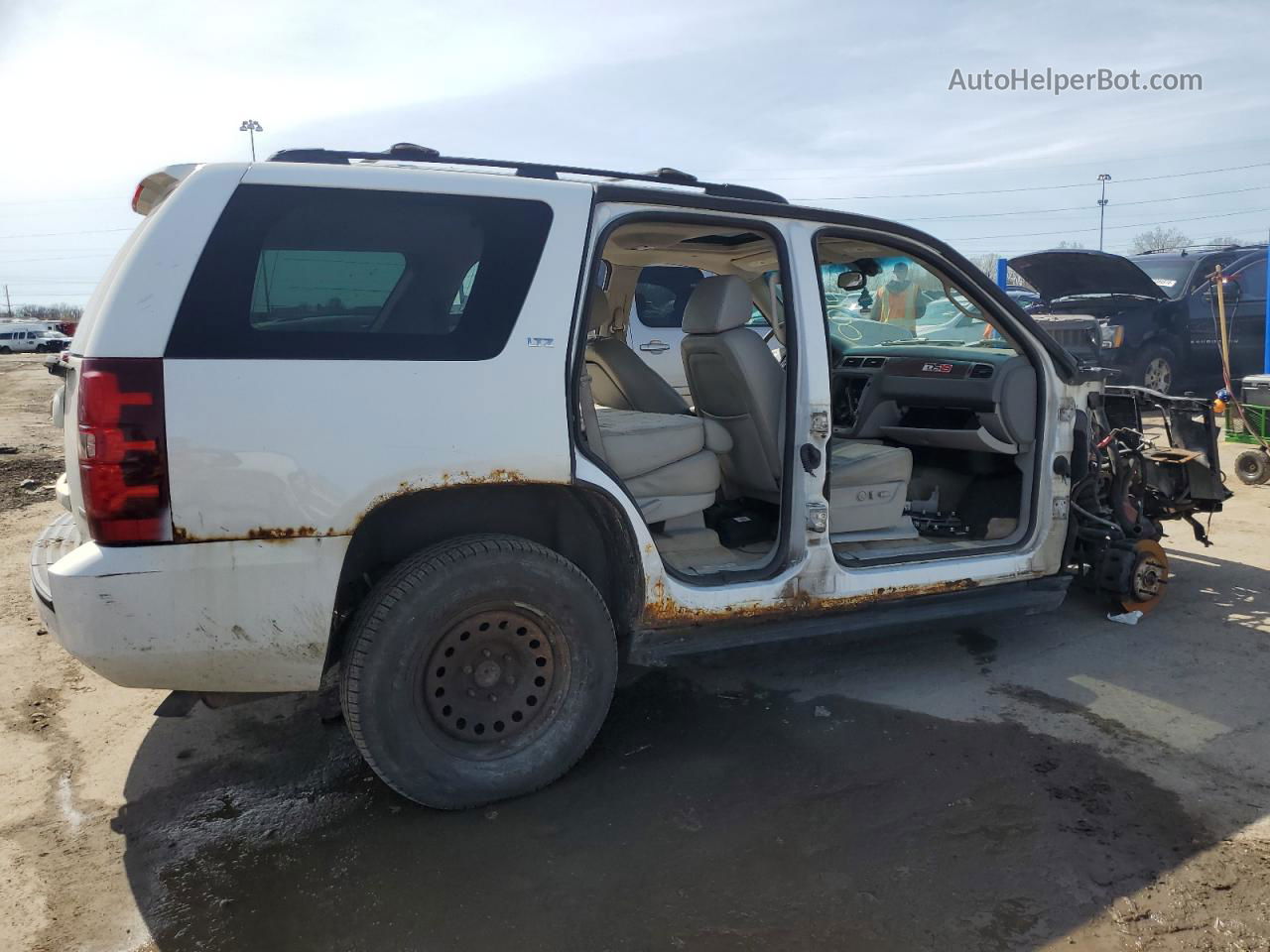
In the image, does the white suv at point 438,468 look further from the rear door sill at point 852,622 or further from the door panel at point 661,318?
the door panel at point 661,318

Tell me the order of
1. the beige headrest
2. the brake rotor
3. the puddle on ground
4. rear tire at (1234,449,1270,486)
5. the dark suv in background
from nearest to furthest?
the puddle on ground
the beige headrest
the brake rotor
rear tire at (1234,449,1270,486)
the dark suv in background

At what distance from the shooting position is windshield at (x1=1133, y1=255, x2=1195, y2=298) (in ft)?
39.5

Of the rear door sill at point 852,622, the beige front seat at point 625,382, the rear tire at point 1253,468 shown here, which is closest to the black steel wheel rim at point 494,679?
the rear door sill at point 852,622

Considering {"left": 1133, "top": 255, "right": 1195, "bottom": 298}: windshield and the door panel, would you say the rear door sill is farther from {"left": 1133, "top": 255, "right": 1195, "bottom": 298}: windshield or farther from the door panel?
{"left": 1133, "top": 255, "right": 1195, "bottom": 298}: windshield

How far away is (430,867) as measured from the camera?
267 centimetres

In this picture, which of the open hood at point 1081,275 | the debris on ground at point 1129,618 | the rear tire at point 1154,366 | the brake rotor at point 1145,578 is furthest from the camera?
the rear tire at point 1154,366

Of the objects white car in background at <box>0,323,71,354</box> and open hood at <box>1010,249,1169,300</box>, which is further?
white car in background at <box>0,323,71,354</box>

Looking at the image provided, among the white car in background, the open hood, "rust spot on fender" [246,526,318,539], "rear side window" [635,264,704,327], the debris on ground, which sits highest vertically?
the white car in background

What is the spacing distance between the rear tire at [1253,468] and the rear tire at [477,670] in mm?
6638

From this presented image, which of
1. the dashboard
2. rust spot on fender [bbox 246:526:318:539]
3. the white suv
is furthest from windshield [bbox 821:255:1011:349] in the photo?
rust spot on fender [bbox 246:526:318:539]

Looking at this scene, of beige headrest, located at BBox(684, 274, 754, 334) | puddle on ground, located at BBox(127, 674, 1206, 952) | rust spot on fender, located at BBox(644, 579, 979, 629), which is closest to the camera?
puddle on ground, located at BBox(127, 674, 1206, 952)

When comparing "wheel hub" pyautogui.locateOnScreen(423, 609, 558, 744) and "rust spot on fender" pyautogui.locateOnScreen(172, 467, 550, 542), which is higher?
"rust spot on fender" pyautogui.locateOnScreen(172, 467, 550, 542)

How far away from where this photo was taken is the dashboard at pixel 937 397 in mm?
4316

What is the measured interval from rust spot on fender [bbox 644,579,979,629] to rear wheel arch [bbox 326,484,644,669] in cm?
8
